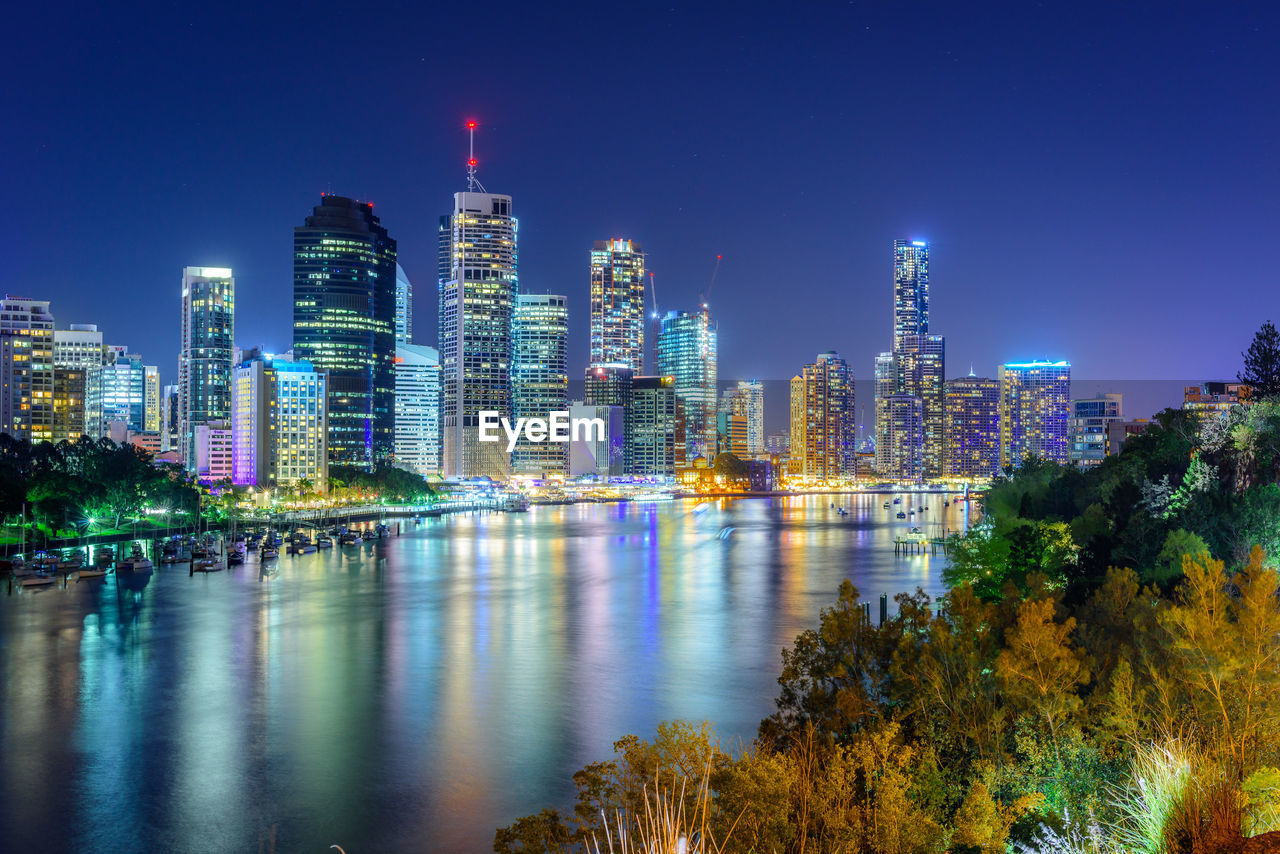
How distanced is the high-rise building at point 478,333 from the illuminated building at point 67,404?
68.0 m

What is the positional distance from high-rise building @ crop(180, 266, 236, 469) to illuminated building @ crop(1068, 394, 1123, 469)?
13885 cm

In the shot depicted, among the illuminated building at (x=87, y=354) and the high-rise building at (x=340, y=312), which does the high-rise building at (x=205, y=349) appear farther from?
the high-rise building at (x=340, y=312)

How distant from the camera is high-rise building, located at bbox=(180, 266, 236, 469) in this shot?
18238 centimetres

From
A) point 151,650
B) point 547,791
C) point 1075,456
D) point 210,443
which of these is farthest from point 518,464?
point 547,791

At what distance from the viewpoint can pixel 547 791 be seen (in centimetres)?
2073

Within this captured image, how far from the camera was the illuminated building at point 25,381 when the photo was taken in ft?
397

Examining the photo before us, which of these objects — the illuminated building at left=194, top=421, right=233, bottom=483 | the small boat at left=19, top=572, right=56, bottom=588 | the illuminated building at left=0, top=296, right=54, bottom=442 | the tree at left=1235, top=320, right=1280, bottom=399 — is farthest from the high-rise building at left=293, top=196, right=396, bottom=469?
the tree at left=1235, top=320, right=1280, bottom=399

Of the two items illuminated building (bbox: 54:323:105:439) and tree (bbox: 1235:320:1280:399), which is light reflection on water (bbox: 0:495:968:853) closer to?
tree (bbox: 1235:320:1280:399)

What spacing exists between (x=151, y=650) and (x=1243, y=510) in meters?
34.7

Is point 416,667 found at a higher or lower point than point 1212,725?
lower

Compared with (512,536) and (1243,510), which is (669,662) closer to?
(1243,510)

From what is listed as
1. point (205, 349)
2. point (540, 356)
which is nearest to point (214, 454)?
point (205, 349)

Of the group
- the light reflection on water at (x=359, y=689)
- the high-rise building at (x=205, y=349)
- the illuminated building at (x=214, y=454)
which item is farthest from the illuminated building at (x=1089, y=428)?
the high-rise building at (x=205, y=349)

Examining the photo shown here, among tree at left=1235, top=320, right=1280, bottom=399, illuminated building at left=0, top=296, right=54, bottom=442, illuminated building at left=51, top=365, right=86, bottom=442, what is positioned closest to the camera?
tree at left=1235, top=320, right=1280, bottom=399
